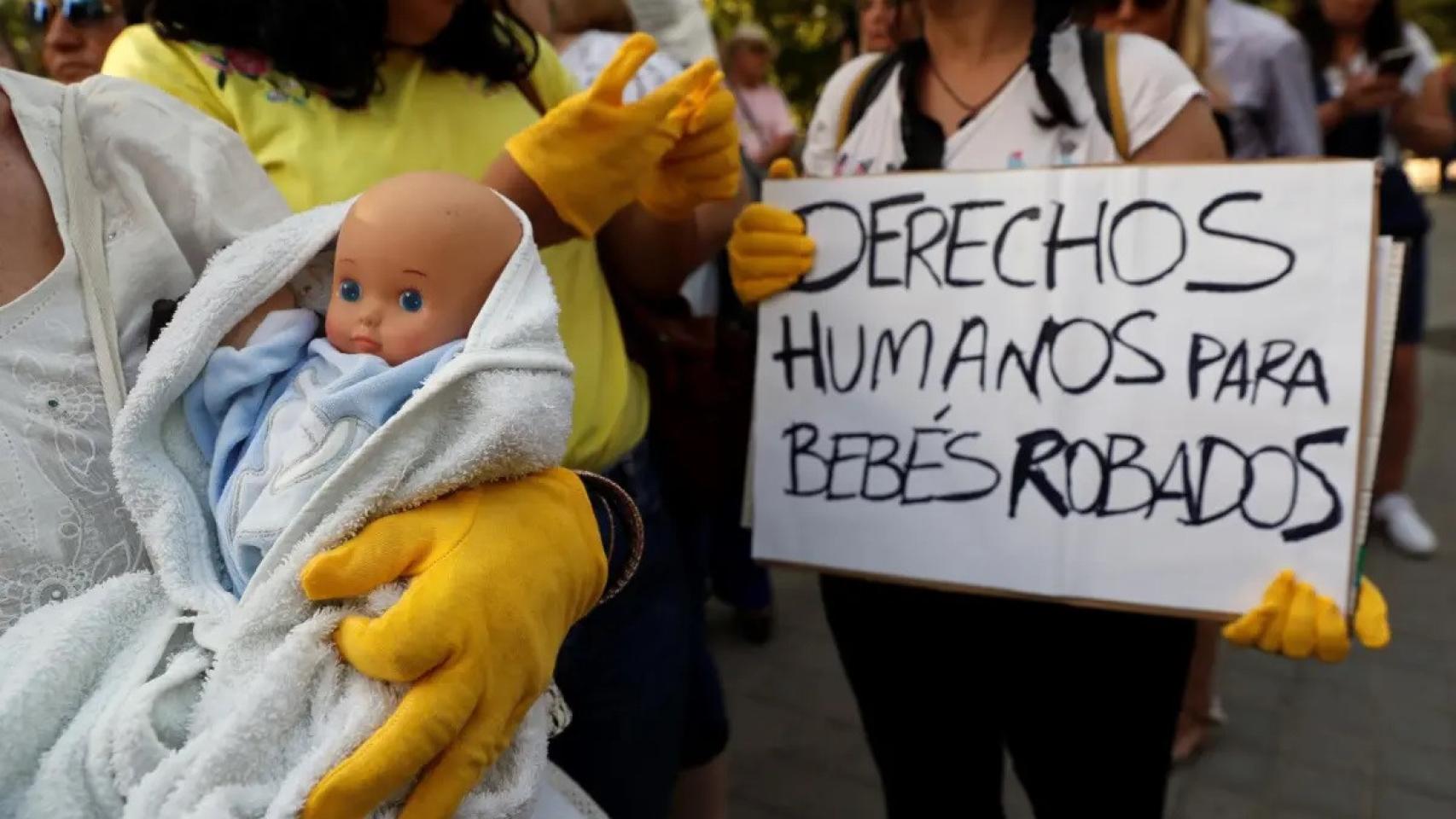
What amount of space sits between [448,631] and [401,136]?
71 cm

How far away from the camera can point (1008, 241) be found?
1384mm

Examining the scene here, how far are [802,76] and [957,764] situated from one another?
8712mm

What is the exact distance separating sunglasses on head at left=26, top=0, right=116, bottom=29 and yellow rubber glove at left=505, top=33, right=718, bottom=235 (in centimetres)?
117

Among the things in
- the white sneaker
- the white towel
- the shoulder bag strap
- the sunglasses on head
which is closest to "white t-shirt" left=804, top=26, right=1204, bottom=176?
the white towel

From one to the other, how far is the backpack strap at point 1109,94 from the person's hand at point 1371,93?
1.97 meters

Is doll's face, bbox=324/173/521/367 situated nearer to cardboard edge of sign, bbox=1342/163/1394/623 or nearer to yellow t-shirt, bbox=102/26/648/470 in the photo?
yellow t-shirt, bbox=102/26/648/470

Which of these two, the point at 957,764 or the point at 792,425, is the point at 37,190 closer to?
the point at 792,425

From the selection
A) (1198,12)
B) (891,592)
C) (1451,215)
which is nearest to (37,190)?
(891,592)

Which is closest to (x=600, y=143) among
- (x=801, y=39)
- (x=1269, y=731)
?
(x=1269, y=731)

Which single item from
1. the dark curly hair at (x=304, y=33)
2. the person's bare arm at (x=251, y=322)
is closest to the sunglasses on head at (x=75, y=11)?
the dark curly hair at (x=304, y=33)

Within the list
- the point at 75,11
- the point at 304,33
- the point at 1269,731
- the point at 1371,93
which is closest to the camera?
the point at 304,33

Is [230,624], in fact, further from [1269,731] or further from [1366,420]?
[1269,731]

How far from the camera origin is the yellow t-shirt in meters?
1.22

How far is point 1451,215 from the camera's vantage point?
Answer: 11492 mm
